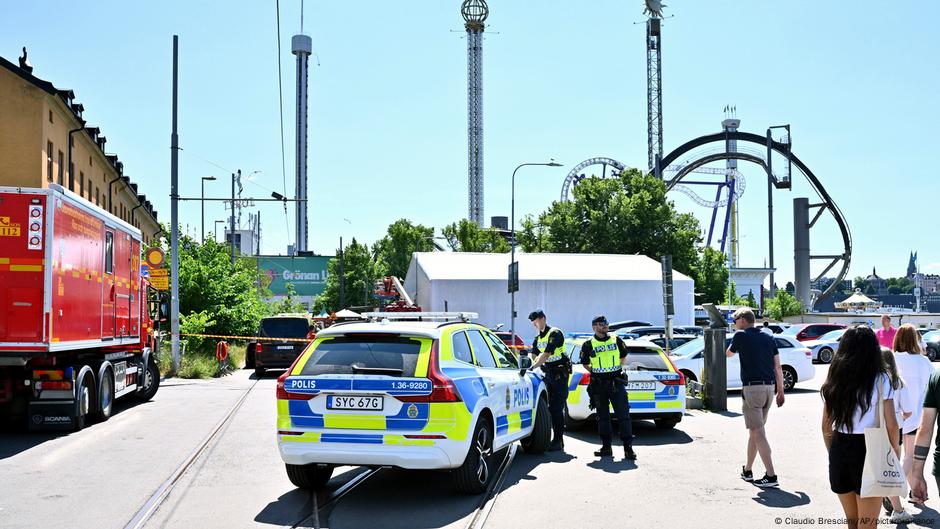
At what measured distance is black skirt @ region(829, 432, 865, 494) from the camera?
5.26 meters

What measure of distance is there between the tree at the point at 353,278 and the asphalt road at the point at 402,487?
2808 inches

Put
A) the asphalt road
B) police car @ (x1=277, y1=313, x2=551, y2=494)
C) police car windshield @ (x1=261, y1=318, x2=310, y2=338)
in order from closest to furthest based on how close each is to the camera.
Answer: the asphalt road → police car @ (x1=277, y1=313, x2=551, y2=494) → police car windshield @ (x1=261, y1=318, x2=310, y2=338)

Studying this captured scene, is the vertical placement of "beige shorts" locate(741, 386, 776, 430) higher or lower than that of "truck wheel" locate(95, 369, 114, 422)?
higher

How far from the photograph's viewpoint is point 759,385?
28.0 ft

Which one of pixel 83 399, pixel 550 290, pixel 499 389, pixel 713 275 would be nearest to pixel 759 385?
pixel 499 389

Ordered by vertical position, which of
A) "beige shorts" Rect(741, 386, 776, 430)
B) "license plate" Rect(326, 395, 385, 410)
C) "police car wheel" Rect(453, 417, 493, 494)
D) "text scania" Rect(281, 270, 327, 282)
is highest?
"text scania" Rect(281, 270, 327, 282)

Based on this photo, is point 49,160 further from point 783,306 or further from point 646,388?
point 783,306

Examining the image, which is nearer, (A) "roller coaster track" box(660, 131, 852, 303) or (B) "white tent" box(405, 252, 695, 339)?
(B) "white tent" box(405, 252, 695, 339)

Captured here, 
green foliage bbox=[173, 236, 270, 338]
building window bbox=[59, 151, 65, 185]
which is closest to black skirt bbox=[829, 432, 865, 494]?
green foliage bbox=[173, 236, 270, 338]

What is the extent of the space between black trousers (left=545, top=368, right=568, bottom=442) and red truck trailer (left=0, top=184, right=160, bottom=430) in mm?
6671

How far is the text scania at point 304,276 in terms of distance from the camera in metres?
103

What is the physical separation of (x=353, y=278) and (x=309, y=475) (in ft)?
254

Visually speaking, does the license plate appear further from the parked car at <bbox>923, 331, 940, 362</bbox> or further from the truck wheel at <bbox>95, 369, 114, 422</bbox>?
the parked car at <bbox>923, 331, 940, 362</bbox>

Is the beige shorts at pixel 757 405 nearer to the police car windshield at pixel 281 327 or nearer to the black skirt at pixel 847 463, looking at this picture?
the black skirt at pixel 847 463
